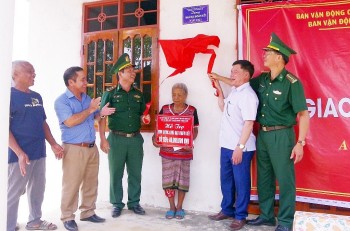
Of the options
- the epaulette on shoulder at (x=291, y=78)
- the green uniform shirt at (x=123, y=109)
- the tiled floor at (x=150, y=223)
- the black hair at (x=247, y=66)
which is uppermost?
the black hair at (x=247, y=66)

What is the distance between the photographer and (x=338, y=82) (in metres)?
3.30

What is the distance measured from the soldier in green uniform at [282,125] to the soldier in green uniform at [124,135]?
1409 mm

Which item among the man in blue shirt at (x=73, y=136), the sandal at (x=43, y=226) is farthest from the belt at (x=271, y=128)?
the sandal at (x=43, y=226)

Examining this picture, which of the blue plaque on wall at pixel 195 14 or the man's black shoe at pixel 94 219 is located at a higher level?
the blue plaque on wall at pixel 195 14

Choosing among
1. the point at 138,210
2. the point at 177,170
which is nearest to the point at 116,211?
the point at 138,210

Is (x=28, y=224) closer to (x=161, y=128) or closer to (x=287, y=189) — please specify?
(x=161, y=128)

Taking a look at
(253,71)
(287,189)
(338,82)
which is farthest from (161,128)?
(338,82)

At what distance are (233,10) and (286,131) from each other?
1600 millimetres

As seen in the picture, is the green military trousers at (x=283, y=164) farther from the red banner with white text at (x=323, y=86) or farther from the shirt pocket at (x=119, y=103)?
the shirt pocket at (x=119, y=103)

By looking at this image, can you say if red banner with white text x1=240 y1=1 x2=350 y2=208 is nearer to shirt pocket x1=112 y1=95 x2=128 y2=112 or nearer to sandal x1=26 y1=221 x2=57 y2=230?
shirt pocket x1=112 y1=95 x2=128 y2=112

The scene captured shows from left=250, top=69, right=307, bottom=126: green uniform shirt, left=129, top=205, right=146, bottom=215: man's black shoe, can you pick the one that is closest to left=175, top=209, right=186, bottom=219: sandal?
left=129, top=205, right=146, bottom=215: man's black shoe

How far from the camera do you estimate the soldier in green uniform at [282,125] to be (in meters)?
3.07

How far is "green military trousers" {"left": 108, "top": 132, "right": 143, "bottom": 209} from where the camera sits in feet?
12.4

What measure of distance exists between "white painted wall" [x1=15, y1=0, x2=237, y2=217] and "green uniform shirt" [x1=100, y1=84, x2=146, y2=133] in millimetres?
460
